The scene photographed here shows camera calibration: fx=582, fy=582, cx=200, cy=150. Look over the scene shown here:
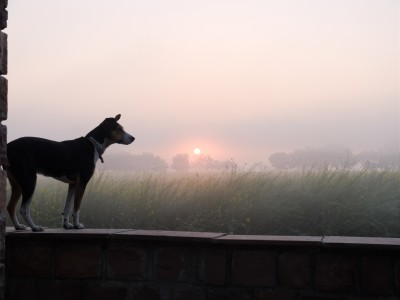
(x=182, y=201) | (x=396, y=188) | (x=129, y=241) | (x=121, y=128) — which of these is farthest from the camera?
(x=396, y=188)

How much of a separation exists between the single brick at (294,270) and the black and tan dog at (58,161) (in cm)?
160

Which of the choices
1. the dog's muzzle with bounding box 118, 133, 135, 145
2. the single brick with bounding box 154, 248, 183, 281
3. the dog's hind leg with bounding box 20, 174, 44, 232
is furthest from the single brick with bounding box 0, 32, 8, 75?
the single brick with bounding box 154, 248, 183, 281

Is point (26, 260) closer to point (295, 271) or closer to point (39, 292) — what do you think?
point (39, 292)

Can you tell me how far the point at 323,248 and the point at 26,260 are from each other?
2.07 m

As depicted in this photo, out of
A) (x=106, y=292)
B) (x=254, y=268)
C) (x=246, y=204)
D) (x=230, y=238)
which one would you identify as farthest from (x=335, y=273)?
(x=246, y=204)

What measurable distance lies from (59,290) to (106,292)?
1.14 feet

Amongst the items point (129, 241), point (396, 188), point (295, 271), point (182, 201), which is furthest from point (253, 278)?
point (396, 188)

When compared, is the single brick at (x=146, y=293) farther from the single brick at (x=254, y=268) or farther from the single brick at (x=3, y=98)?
the single brick at (x=3, y=98)

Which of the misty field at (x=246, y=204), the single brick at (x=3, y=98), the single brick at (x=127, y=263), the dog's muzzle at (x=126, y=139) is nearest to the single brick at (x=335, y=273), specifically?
the single brick at (x=127, y=263)

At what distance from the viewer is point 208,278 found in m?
3.84

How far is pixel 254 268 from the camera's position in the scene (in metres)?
3.79

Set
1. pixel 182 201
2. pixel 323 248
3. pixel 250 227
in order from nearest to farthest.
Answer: pixel 323 248 → pixel 250 227 → pixel 182 201

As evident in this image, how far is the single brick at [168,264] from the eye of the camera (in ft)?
12.8

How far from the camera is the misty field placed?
6887 millimetres
